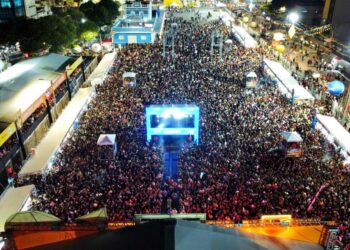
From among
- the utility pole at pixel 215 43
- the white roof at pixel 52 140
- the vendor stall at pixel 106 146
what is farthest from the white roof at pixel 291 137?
the utility pole at pixel 215 43

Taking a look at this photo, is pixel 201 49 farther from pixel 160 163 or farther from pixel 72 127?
pixel 160 163

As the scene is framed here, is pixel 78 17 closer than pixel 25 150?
No

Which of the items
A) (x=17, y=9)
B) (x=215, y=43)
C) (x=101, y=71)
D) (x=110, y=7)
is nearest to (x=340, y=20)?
(x=215, y=43)

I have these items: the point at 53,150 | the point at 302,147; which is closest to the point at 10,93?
the point at 53,150

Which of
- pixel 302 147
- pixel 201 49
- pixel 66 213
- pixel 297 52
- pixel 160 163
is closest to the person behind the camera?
pixel 66 213

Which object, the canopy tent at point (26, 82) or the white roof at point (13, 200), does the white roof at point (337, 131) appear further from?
the canopy tent at point (26, 82)

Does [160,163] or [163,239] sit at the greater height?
[163,239]

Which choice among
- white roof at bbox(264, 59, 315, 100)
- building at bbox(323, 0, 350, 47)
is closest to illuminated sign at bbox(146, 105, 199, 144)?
white roof at bbox(264, 59, 315, 100)

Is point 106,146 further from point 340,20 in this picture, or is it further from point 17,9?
point 17,9
